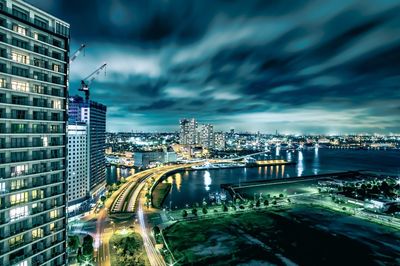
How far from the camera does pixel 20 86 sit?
2023cm

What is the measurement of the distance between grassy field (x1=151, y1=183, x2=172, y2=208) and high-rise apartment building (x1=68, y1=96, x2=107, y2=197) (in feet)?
54.1

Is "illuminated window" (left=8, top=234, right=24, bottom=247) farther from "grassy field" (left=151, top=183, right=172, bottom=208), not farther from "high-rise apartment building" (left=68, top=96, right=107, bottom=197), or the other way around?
"high-rise apartment building" (left=68, top=96, right=107, bottom=197)

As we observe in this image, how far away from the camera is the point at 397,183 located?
88125 millimetres

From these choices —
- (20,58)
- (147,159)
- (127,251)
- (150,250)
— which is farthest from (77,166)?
(147,159)

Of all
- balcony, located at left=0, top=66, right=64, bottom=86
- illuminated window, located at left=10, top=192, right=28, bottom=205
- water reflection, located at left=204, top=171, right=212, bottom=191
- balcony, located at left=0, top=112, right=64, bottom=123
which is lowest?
water reflection, located at left=204, top=171, right=212, bottom=191

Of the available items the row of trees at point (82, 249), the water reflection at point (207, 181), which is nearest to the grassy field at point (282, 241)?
the row of trees at point (82, 249)

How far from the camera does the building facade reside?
61.1 m

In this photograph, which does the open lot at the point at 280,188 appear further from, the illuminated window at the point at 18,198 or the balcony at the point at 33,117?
the illuminated window at the point at 18,198

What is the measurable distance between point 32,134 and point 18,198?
16.6 ft

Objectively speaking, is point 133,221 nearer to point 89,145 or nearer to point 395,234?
point 89,145

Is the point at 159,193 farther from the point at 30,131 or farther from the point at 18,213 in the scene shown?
the point at 30,131

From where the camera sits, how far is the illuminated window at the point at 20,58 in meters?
19.8

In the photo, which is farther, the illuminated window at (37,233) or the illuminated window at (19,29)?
the illuminated window at (37,233)

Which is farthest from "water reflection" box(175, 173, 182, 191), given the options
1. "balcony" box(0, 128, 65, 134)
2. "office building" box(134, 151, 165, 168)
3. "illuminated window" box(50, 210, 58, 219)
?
"balcony" box(0, 128, 65, 134)
